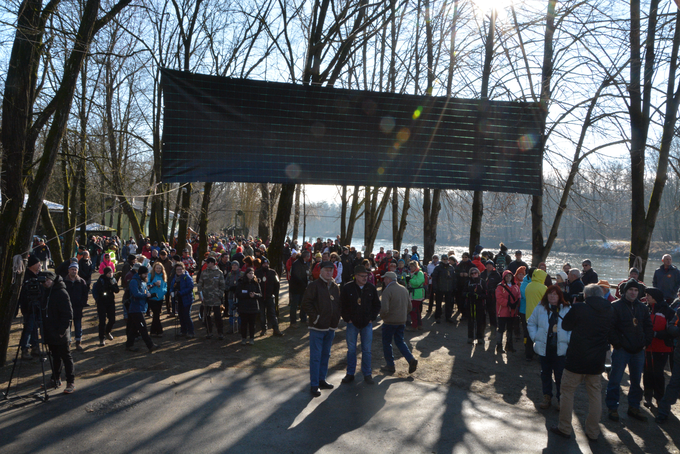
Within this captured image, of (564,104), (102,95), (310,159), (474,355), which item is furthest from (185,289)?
(102,95)

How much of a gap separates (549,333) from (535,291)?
7.03ft

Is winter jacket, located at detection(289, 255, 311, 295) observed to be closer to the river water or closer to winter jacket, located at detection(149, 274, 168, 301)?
winter jacket, located at detection(149, 274, 168, 301)

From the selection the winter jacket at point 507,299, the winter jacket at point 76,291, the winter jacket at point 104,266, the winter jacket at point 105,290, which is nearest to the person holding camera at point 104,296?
the winter jacket at point 105,290

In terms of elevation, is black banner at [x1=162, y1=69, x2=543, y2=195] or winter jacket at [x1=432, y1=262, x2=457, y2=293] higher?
black banner at [x1=162, y1=69, x2=543, y2=195]

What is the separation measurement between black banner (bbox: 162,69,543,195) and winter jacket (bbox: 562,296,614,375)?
4200 mm

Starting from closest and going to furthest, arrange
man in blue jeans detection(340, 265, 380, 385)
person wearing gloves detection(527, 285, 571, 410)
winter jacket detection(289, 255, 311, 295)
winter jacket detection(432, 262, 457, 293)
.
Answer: person wearing gloves detection(527, 285, 571, 410) < man in blue jeans detection(340, 265, 380, 385) < winter jacket detection(289, 255, 311, 295) < winter jacket detection(432, 262, 457, 293)

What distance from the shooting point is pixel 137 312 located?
8562 millimetres

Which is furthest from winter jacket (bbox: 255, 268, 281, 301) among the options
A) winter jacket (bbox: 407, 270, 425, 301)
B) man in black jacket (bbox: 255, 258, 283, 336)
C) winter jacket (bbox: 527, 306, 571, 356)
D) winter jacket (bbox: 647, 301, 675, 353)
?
winter jacket (bbox: 647, 301, 675, 353)

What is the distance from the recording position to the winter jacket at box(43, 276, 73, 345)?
20.8 feet

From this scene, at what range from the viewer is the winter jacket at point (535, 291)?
8016 mm

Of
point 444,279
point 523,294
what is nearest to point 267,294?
point 444,279

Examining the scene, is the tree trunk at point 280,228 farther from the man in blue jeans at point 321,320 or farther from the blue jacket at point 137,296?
the man in blue jeans at point 321,320

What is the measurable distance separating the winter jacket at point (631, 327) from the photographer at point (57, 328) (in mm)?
7200

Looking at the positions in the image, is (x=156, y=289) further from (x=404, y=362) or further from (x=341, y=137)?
(x=404, y=362)
